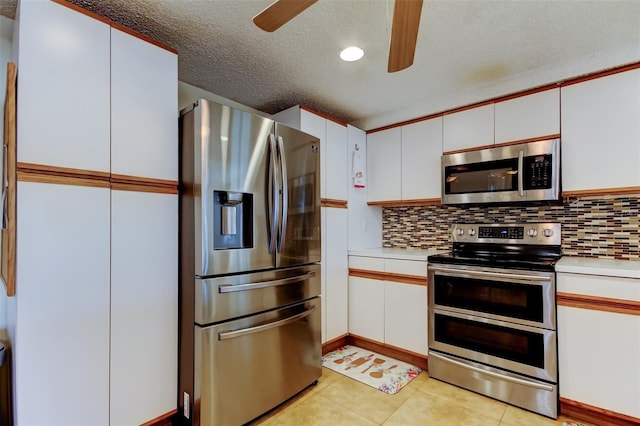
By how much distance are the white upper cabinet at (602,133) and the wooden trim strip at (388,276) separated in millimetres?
1196

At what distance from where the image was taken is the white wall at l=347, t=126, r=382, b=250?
3.10m

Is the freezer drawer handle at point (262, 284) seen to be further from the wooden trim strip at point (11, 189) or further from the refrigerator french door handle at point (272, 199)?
the wooden trim strip at point (11, 189)

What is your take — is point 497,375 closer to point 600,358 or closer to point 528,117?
point 600,358

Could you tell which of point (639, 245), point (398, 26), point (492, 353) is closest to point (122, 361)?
point (398, 26)

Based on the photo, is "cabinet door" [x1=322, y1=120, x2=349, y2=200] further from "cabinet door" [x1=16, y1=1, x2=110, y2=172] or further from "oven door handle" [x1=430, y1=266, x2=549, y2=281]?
"cabinet door" [x1=16, y1=1, x2=110, y2=172]

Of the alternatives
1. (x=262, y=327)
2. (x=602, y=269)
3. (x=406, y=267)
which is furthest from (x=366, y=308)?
(x=602, y=269)

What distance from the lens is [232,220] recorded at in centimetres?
186

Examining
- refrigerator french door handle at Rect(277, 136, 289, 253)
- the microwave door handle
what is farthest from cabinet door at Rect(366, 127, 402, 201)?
refrigerator french door handle at Rect(277, 136, 289, 253)

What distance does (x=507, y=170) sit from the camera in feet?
7.89

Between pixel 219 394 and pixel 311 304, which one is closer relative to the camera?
pixel 219 394

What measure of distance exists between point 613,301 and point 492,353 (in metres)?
0.76

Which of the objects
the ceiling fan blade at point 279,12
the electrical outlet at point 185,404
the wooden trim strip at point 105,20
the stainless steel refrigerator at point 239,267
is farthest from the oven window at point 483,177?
the electrical outlet at point 185,404

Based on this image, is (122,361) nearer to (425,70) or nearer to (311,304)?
(311,304)

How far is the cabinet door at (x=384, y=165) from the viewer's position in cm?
305
